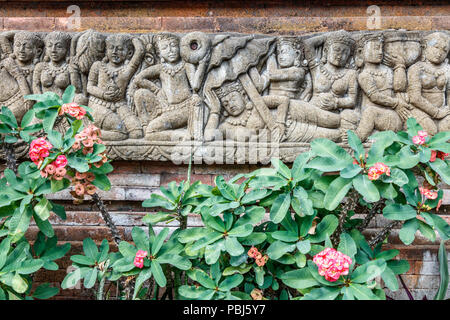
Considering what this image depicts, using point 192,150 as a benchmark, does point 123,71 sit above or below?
above

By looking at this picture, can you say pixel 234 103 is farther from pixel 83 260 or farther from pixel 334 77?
pixel 83 260

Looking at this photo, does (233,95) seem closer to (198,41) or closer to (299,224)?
(198,41)

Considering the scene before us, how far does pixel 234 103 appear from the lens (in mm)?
3809

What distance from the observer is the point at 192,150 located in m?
3.79

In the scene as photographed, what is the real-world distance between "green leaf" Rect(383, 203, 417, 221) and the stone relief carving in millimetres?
1285

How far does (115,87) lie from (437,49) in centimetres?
265

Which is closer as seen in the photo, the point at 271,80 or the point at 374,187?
the point at 374,187

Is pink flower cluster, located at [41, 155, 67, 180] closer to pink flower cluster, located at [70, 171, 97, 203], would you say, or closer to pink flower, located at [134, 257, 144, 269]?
pink flower cluster, located at [70, 171, 97, 203]

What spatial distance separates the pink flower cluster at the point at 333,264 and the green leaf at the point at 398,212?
0.40m

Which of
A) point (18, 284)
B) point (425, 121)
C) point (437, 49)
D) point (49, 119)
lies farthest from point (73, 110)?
point (437, 49)

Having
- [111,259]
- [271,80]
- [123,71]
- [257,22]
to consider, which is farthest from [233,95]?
[111,259]

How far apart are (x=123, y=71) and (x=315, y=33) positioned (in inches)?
64.3
